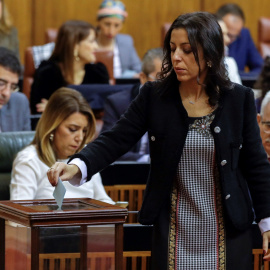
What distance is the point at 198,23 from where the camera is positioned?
185 centimetres

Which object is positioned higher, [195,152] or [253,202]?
[195,152]

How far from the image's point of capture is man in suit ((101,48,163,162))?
4119 mm

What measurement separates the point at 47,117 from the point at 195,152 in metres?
1.18

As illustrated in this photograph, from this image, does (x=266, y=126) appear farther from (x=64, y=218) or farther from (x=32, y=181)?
(x=64, y=218)

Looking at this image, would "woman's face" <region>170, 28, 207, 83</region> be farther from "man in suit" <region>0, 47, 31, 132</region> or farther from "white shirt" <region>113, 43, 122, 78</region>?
"white shirt" <region>113, 43, 122, 78</region>

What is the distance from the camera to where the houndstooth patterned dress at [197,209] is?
1857 mm

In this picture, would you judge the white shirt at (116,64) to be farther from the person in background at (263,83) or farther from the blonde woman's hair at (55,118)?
the blonde woman's hair at (55,118)

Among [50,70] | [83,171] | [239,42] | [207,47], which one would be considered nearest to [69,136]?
[83,171]

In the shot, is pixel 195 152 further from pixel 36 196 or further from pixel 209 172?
pixel 36 196

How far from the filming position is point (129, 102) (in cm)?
433

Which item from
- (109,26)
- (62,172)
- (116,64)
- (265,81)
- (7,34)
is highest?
(109,26)

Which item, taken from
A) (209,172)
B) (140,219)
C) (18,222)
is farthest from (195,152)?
(18,222)

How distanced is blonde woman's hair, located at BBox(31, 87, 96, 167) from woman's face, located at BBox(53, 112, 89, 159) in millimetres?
17

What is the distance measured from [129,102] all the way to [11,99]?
0.73 metres
